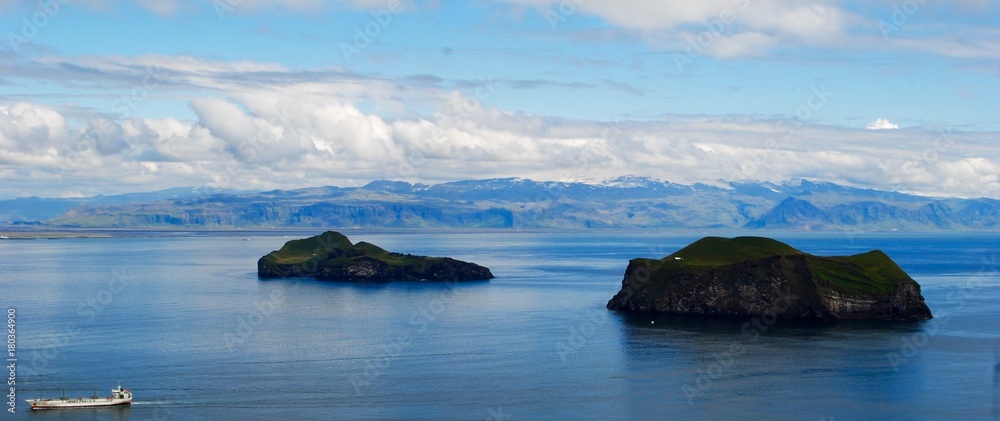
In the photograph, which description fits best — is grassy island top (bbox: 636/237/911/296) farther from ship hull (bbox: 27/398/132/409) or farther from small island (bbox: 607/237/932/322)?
ship hull (bbox: 27/398/132/409)

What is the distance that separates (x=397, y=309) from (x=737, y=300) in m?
59.0

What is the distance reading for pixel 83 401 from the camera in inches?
3568

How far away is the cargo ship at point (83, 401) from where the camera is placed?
3529 inches

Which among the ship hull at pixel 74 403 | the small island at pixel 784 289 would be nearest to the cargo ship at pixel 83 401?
the ship hull at pixel 74 403

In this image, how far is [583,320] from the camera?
504ft

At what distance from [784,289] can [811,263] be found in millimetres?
6748

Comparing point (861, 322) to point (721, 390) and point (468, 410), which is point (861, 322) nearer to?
point (721, 390)

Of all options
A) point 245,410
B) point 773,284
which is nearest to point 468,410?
point 245,410

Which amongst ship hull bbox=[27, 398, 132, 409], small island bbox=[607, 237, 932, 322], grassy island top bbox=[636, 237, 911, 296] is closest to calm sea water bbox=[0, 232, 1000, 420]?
ship hull bbox=[27, 398, 132, 409]

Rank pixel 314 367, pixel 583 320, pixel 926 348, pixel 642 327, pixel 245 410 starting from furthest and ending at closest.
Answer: pixel 583 320
pixel 642 327
pixel 926 348
pixel 314 367
pixel 245 410

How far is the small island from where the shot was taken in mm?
A: 150875

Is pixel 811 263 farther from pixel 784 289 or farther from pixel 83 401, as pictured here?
pixel 83 401

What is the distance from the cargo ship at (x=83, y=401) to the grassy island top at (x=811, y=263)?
96.2m

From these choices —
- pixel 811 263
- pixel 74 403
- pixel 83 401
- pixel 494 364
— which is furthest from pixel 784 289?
pixel 74 403
